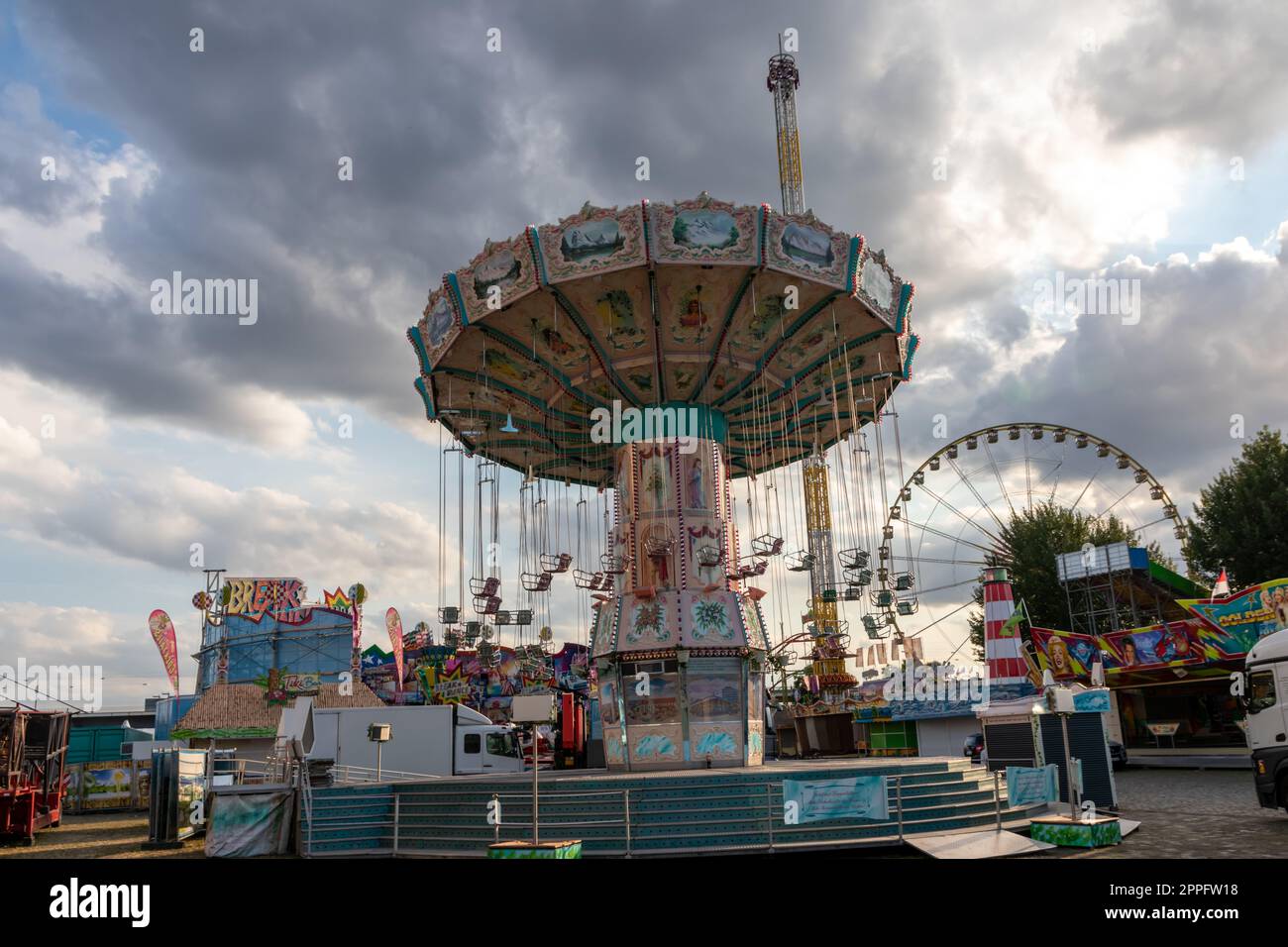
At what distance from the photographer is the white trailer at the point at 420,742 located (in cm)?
2469

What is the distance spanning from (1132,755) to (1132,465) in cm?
1324

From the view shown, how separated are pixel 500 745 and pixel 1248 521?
32.4m

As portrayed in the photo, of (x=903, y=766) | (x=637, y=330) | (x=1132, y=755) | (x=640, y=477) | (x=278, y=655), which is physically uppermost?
(x=637, y=330)

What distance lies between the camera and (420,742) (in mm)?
25500

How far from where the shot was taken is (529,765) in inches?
1132

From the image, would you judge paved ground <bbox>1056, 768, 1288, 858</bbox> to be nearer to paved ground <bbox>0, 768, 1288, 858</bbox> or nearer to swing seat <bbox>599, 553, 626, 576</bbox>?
paved ground <bbox>0, 768, 1288, 858</bbox>

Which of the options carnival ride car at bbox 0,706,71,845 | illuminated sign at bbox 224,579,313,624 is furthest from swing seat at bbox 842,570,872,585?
illuminated sign at bbox 224,579,313,624

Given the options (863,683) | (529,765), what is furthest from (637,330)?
(863,683)

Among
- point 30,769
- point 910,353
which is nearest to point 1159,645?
point 910,353

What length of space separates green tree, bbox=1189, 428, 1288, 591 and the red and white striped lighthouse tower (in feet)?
62.0

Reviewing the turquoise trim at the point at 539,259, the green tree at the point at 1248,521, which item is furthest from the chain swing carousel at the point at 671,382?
the green tree at the point at 1248,521

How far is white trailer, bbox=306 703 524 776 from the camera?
81.0 feet
